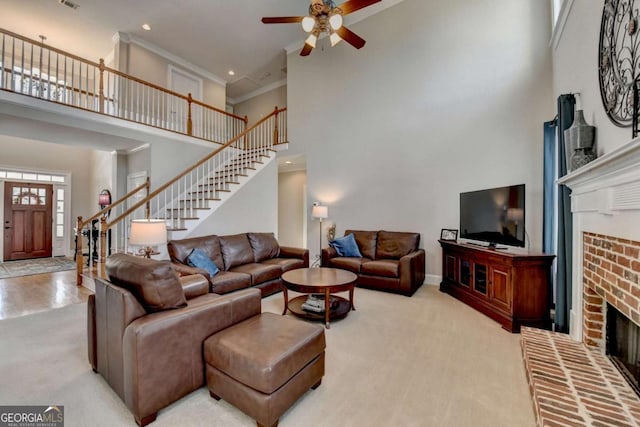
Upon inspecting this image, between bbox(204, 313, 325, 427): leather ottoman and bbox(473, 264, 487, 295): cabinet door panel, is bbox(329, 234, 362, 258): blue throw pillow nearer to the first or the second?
bbox(473, 264, 487, 295): cabinet door panel

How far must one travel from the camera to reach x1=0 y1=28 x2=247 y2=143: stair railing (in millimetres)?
5121

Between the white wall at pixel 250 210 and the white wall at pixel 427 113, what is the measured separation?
0.96 m

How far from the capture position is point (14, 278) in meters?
4.82

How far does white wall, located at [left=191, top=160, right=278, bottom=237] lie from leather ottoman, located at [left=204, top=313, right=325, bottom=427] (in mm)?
3479

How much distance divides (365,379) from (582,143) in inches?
97.2

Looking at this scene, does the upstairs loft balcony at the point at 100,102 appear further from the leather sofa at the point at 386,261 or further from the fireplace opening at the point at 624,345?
the fireplace opening at the point at 624,345

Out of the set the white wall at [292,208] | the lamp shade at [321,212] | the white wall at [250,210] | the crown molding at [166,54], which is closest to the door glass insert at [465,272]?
the lamp shade at [321,212]

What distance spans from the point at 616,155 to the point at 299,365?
2.11 m

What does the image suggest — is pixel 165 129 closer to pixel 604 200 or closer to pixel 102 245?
pixel 102 245

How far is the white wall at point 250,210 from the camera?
516 cm

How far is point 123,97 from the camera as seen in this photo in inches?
229

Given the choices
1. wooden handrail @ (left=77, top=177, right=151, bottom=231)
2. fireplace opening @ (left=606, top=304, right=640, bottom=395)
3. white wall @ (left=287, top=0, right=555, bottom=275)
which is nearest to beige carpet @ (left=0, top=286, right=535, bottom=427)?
fireplace opening @ (left=606, top=304, right=640, bottom=395)

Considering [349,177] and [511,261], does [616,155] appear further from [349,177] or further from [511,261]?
[349,177]

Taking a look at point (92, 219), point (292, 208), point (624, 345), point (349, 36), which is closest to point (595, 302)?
point (624, 345)
